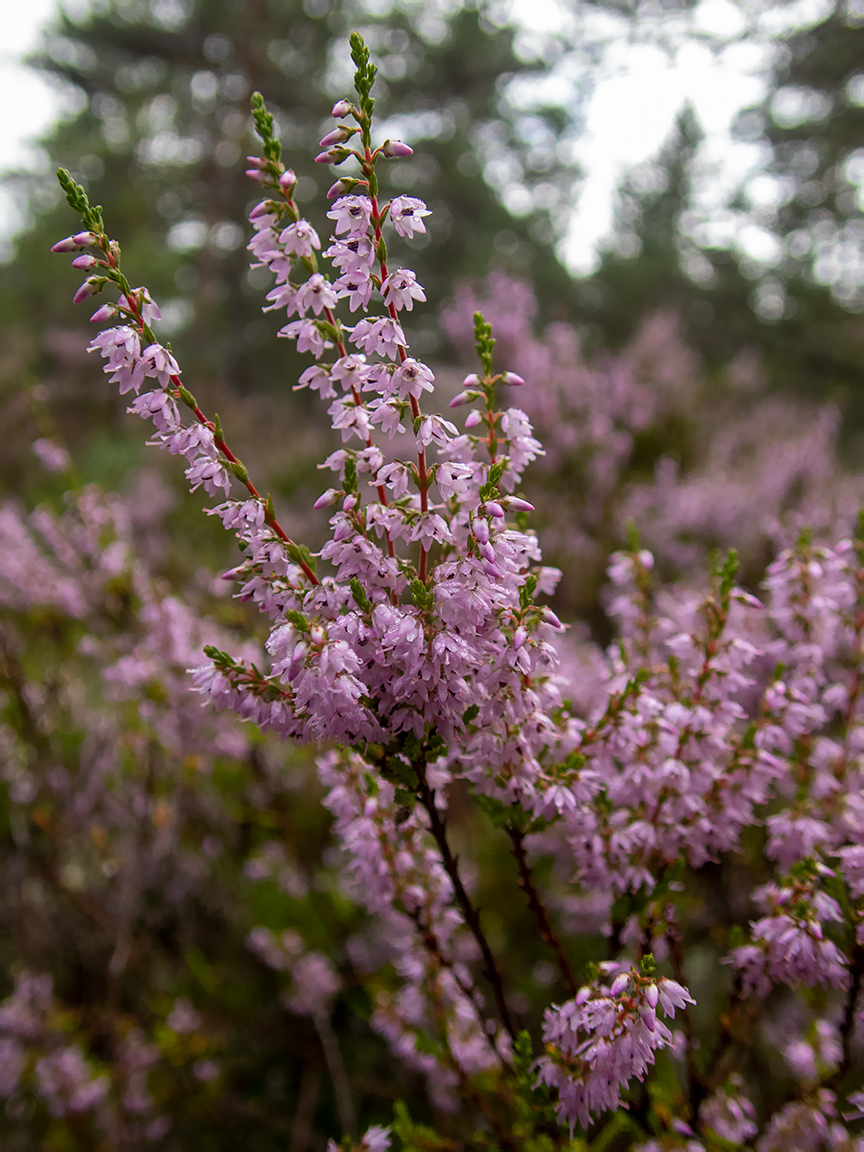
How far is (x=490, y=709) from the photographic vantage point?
51.3 inches

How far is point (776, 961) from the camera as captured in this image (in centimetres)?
146

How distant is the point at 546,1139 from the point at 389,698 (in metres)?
1.11

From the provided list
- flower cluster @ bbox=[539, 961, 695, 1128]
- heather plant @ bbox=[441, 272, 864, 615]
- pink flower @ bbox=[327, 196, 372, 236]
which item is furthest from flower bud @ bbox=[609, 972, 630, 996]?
heather plant @ bbox=[441, 272, 864, 615]

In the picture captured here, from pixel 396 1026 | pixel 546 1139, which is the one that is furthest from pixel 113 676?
pixel 546 1139

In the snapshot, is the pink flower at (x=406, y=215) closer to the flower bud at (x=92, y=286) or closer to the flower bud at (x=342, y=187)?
the flower bud at (x=342, y=187)

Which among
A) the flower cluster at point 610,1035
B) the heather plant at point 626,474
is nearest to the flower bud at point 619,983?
the flower cluster at point 610,1035

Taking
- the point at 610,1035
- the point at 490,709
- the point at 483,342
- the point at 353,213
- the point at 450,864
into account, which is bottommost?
the point at 610,1035

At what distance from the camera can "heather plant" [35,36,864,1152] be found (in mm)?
1190

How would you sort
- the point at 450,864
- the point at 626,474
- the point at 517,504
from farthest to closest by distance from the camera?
the point at 626,474, the point at 450,864, the point at 517,504

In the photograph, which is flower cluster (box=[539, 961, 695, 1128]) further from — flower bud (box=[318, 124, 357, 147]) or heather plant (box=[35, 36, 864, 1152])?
flower bud (box=[318, 124, 357, 147])

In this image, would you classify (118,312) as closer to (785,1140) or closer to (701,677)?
(701,677)

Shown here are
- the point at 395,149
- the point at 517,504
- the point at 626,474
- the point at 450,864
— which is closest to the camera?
the point at 395,149

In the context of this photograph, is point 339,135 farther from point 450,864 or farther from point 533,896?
point 533,896

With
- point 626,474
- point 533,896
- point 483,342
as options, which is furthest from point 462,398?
point 626,474
